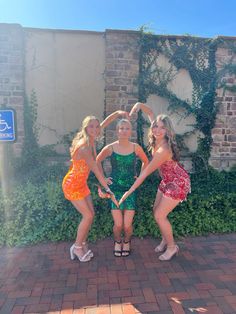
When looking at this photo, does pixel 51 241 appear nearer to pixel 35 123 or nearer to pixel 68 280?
pixel 68 280

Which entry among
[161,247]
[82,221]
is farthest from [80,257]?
[161,247]

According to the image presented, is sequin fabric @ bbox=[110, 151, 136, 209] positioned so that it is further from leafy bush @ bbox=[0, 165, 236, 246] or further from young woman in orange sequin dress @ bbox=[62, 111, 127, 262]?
leafy bush @ bbox=[0, 165, 236, 246]

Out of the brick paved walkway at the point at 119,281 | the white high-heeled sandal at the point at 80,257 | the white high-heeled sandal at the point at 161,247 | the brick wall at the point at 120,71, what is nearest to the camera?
the brick paved walkway at the point at 119,281

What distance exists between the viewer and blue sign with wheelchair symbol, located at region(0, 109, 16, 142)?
3.67 meters

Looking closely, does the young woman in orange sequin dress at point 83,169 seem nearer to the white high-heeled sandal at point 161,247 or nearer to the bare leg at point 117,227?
the bare leg at point 117,227

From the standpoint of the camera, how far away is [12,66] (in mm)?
4773

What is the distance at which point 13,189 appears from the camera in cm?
411

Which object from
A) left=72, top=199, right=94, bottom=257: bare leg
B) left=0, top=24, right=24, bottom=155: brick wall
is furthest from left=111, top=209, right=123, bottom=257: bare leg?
left=0, top=24, right=24, bottom=155: brick wall

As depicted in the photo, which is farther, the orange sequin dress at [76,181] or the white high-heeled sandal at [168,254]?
the white high-heeled sandal at [168,254]

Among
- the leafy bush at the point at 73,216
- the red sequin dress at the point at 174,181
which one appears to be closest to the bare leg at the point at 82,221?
the leafy bush at the point at 73,216

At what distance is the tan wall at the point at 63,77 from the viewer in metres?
4.95

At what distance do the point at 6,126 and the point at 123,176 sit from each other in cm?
171

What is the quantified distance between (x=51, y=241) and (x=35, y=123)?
2277mm

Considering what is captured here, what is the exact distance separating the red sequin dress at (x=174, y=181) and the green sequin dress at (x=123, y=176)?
1.14 ft
